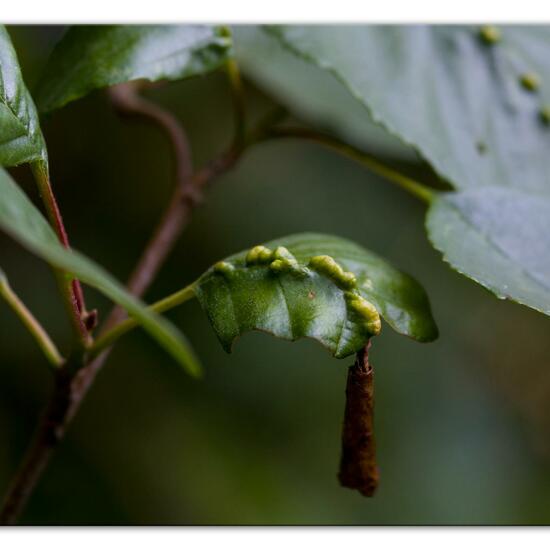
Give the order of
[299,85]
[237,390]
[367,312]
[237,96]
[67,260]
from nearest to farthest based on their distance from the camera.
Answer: [67,260], [367,312], [237,96], [299,85], [237,390]

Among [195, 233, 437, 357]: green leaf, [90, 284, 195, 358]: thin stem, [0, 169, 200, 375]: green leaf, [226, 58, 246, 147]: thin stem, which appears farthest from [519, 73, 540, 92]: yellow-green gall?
[0, 169, 200, 375]: green leaf

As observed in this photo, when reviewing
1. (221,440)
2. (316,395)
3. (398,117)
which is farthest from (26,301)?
(398,117)

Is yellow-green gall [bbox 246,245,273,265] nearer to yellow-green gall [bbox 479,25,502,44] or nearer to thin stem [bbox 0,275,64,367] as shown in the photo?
thin stem [bbox 0,275,64,367]

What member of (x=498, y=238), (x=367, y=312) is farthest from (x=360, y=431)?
(x=498, y=238)

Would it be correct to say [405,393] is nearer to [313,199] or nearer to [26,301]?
[313,199]

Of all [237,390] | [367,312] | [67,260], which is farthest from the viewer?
[237,390]

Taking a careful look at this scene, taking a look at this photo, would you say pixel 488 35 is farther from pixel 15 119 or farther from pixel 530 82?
pixel 15 119
